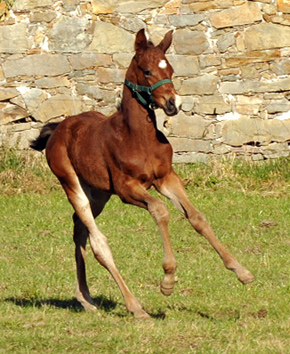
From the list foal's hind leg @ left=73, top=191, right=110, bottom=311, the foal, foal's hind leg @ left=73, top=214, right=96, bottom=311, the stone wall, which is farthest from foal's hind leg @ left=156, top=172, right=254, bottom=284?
the stone wall

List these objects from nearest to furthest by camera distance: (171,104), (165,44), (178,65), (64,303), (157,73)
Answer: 1. (171,104)
2. (157,73)
3. (165,44)
4. (64,303)
5. (178,65)

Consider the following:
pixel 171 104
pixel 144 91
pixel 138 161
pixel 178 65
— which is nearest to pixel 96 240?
pixel 138 161

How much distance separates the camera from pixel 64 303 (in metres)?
7.84

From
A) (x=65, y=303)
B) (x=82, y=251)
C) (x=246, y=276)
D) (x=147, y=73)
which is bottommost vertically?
(x=65, y=303)

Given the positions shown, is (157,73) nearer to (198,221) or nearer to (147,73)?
(147,73)

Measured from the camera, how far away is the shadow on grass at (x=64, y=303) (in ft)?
24.8

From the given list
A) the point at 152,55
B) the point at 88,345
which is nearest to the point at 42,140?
the point at 152,55

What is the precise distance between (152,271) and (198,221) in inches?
88.1

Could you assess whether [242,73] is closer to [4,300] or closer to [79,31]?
[79,31]

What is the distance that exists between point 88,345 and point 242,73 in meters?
7.84

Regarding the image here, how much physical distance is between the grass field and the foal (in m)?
0.41

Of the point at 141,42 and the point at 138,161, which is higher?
the point at 141,42

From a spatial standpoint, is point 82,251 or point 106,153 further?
point 82,251

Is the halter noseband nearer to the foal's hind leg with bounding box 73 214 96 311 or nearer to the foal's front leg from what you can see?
the foal's front leg
